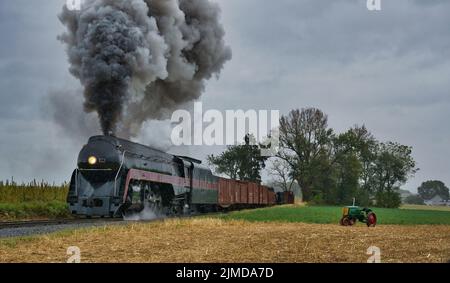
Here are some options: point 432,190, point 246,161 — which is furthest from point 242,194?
point 432,190

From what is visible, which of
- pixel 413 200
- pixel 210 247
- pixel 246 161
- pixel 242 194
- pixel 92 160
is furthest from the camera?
pixel 413 200

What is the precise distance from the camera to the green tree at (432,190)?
453 ft

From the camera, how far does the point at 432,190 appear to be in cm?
14038

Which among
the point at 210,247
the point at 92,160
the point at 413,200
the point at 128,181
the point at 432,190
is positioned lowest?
the point at 210,247

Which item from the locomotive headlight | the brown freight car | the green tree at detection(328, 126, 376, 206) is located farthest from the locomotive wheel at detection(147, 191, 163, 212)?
the green tree at detection(328, 126, 376, 206)

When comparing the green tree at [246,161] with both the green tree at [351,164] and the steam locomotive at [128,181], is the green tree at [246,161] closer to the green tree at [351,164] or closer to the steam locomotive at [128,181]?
the green tree at [351,164]

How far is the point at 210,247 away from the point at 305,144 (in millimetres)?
49627

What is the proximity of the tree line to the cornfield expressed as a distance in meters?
32.9

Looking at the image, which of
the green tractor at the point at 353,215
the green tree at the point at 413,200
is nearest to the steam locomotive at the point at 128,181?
the green tractor at the point at 353,215

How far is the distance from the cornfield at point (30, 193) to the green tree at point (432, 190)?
12459 cm

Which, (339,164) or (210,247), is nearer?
(210,247)

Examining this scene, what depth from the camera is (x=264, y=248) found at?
11414 mm

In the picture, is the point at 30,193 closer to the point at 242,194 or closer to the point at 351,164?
the point at 242,194
